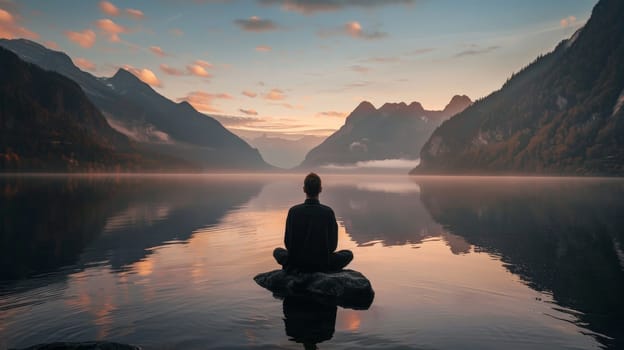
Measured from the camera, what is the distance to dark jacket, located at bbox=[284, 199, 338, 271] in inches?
542

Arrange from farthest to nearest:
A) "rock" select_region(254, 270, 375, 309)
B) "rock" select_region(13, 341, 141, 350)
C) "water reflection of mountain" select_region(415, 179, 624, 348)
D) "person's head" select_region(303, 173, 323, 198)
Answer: "person's head" select_region(303, 173, 323, 198) < "rock" select_region(254, 270, 375, 309) < "water reflection of mountain" select_region(415, 179, 624, 348) < "rock" select_region(13, 341, 141, 350)

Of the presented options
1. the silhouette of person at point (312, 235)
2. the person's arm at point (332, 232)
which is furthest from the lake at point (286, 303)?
the person's arm at point (332, 232)

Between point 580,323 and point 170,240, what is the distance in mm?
23269

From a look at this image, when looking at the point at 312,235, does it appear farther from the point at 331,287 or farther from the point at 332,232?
the point at 331,287

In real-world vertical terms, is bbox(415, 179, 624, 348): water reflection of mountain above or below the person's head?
below

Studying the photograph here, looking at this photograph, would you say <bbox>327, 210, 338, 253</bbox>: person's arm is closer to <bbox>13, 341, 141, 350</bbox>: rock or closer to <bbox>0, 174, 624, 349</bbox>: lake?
<bbox>0, 174, 624, 349</bbox>: lake

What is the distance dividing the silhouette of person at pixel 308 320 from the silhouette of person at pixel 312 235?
130cm

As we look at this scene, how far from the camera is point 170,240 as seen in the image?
90.2 ft

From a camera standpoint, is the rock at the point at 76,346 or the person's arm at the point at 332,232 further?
the person's arm at the point at 332,232

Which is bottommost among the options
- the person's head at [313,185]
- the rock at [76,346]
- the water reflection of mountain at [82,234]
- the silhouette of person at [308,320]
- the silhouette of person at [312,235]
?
the water reflection of mountain at [82,234]

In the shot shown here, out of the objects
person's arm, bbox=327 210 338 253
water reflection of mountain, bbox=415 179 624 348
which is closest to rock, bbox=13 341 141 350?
person's arm, bbox=327 210 338 253

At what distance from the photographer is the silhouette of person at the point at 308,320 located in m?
10.5

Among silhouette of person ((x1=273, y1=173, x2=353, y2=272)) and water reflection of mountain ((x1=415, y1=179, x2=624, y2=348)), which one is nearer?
water reflection of mountain ((x1=415, y1=179, x2=624, y2=348))

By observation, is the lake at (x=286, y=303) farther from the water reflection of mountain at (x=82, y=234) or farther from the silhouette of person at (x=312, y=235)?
the silhouette of person at (x=312, y=235)
